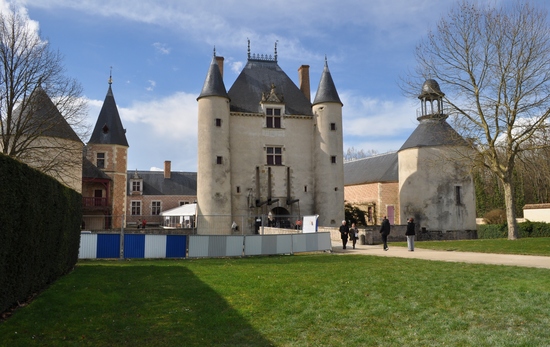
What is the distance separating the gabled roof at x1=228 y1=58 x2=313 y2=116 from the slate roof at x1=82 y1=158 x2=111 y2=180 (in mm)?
11152

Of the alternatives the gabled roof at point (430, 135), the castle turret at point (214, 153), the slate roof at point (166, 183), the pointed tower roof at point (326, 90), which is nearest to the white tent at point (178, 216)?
the castle turret at point (214, 153)

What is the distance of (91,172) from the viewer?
33.8 meters

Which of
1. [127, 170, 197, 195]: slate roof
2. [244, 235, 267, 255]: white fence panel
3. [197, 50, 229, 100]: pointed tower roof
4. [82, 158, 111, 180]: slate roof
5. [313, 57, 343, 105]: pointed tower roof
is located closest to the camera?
[244, 235, 267, 255]: white fence panel

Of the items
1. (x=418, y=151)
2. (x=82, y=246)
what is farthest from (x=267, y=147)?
(x=82, y=246)

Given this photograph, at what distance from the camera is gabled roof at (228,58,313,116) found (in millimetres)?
32500

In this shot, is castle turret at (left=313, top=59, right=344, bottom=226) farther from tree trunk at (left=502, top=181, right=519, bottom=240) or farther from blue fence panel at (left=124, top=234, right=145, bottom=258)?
blue fence panel at (left=124, top=234, right=145, bottom=258)

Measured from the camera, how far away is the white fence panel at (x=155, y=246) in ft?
52.3

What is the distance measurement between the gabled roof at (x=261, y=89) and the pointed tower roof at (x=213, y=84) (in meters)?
1.63

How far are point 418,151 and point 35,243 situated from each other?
28433mm

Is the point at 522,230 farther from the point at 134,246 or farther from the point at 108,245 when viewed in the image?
the point at 108,245

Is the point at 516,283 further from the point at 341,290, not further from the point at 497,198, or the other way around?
the point at 497,198

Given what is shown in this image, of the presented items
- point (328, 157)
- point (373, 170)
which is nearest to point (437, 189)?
point (328, 157)

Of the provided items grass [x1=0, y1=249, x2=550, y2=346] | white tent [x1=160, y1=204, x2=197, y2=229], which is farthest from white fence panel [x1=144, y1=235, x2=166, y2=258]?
white tent [x1=160, y1=204, x2=197, y2=229]

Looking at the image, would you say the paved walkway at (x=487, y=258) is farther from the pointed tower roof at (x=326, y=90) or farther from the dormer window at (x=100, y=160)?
the dormer window at (x=100, y=160)
